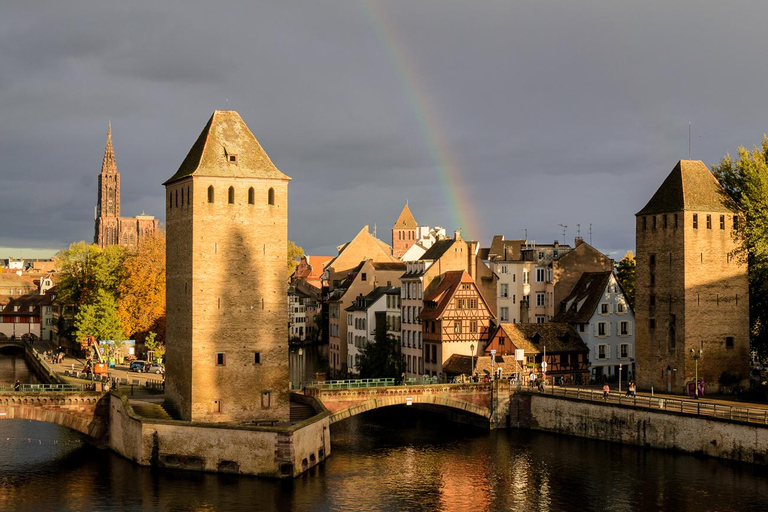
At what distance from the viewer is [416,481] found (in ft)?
178

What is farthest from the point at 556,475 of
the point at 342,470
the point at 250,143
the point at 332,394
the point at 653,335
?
the point at 250,143

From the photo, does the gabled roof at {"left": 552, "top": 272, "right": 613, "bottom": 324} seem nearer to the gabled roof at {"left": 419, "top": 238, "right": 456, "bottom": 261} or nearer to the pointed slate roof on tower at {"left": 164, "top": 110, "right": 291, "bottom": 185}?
the gabled roof at {"left": 419, "top": 238, "right": 456, "bottom": 261}

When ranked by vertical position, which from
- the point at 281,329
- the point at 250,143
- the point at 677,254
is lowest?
the point at 281,329

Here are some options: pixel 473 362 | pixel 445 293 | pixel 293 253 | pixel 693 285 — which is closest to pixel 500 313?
pixel 445 293

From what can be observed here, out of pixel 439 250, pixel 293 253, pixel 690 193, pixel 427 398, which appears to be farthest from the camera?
pixel 293 253

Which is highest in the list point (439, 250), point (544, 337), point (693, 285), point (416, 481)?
point (439, 250)

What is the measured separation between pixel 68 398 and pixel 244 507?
2040 centimetres

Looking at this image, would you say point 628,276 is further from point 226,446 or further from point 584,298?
point 226,446

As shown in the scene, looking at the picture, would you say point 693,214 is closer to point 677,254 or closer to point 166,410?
point 677,254

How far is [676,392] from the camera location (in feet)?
236

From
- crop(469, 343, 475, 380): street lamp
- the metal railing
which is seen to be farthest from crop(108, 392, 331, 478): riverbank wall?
the metal railing

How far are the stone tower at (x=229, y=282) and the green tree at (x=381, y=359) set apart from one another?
2716cm

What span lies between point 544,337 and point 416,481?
103ft

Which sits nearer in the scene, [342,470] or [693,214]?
[342,470]
